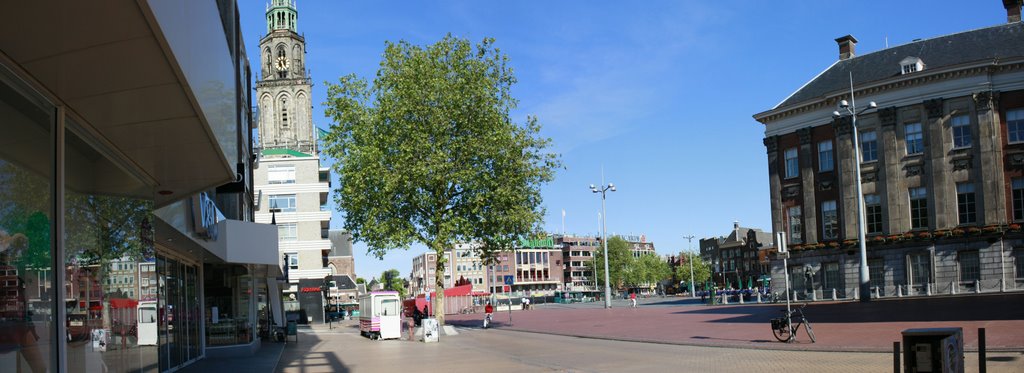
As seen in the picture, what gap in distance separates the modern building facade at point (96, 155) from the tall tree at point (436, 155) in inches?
1034

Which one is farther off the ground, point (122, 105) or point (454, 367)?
point (122, 105)

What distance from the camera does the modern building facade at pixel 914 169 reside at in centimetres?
5012

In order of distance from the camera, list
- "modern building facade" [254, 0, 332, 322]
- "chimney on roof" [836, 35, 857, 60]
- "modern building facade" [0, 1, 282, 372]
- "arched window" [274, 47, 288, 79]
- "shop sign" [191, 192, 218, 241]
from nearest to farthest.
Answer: "modern building facade" [0, 1, 282, 372] → "shop sign" [191, 192, 218, 241] → "chimney on roof" [836, 35, 857, 60] → "modern building facade" [254, 0, 332, 322] → "arched window" [274, 47, 288, 79]

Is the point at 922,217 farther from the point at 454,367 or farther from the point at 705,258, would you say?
the point at 705,258

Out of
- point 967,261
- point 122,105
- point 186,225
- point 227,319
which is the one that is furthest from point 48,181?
point 967,261

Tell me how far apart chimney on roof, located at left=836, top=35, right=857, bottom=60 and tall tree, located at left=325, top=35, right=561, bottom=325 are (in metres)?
32.8

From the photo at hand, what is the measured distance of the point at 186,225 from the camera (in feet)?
48.9

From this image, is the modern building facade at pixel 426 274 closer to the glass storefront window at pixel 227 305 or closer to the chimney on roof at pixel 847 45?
the chimney on roof at pixel 847 45

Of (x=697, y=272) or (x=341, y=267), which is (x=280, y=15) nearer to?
Result: (x=341, y=267)

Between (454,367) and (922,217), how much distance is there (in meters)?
43.3

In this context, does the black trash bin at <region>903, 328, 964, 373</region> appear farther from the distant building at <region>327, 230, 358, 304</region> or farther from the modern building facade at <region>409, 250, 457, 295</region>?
the modern building facade at <region>409, 250, 457, 295</region>

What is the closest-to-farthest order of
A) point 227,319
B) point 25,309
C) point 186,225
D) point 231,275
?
point 25,309
point 186,225
point 227,319
point 231,275

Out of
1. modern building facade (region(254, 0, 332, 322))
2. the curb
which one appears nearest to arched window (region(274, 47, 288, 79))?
modern building facade (region(254, 0, 332, 322))

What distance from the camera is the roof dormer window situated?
177ft
